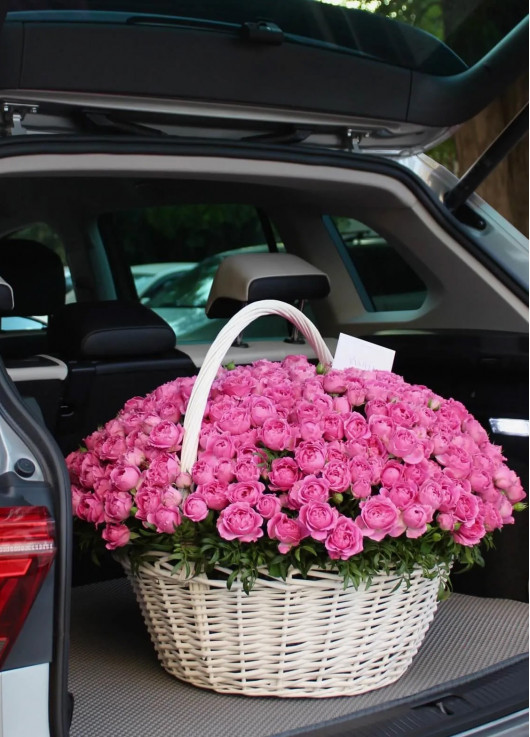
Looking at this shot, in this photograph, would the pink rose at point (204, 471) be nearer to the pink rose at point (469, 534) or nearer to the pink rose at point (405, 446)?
the pink rose at point (405, 446)

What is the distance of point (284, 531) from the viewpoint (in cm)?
138

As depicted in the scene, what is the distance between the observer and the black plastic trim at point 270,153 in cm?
187

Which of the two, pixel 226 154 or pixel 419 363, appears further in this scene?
pixel 419 363

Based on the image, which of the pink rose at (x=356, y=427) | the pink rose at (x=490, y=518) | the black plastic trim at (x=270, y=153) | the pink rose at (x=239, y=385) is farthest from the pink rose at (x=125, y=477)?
the black plastic trim at (x=270, y=153)

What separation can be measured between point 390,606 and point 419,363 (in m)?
0.84

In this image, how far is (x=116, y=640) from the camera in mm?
1835

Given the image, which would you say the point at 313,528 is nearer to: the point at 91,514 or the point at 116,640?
the point at 91,514

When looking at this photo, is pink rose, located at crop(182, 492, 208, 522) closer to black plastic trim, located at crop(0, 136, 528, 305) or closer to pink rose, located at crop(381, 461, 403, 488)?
pink rose, located at crop(381, 461, 403, 488)

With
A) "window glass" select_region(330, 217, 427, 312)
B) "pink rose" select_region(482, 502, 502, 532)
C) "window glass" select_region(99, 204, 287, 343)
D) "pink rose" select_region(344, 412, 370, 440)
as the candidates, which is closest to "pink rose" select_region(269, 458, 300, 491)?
"pink rose" select_region(344, 412, 370, 440)

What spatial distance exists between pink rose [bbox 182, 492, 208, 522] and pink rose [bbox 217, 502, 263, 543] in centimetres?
3

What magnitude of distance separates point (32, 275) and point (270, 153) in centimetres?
98

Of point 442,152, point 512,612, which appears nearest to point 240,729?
point 512,612

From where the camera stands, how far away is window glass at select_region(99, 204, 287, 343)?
2887 millimetres

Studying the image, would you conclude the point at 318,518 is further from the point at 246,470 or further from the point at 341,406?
the point at 341,406
